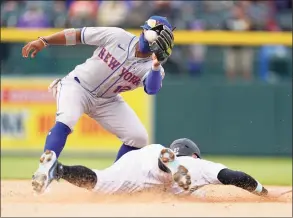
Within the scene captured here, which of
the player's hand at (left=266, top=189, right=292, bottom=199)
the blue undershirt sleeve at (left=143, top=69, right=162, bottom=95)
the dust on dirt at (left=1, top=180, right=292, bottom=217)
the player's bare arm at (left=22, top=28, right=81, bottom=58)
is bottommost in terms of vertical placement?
the player's hand at (left=266, top=189, right=292, bottom=199)

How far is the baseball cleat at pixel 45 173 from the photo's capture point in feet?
22.7

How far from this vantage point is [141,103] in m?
14.4

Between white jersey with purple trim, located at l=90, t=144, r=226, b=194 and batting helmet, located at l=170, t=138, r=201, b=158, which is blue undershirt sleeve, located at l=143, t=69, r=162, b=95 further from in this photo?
batting helmet, located at l=170, t=138, r=201, b=158

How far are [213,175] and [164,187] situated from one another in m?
0.47

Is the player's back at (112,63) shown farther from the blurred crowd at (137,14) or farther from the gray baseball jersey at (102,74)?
the blurred crowd at (137,14)

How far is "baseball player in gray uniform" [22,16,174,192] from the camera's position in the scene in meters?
7.65

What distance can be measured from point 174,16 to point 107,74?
7085 mm

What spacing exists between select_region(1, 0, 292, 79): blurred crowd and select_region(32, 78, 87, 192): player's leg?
20.6ft

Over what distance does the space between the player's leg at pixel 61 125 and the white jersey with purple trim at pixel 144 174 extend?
0.47m

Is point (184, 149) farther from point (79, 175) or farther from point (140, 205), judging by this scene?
point (79, 175)

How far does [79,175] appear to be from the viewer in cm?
737

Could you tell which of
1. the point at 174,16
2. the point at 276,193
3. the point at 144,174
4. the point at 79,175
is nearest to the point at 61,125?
the point at 79,175

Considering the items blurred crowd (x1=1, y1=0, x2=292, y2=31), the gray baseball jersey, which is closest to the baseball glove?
the gray baseball jersey

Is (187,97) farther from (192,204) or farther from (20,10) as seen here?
(192,204)
